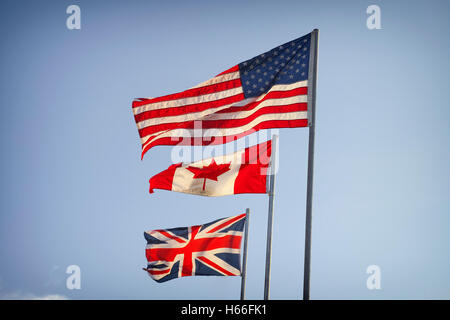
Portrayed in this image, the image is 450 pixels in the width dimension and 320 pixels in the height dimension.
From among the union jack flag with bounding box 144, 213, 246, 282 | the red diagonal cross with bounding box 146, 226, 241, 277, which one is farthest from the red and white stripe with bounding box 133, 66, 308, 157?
the red diagonal cross with bounding box 146, 226, 241, 277

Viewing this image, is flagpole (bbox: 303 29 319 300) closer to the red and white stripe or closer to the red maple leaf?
the red and white stripe

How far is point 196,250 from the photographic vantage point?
→ 18.8 metres

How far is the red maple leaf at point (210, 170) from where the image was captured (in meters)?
16.0

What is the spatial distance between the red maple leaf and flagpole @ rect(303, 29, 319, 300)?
4.34 m

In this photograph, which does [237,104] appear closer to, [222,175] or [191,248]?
[222,175]

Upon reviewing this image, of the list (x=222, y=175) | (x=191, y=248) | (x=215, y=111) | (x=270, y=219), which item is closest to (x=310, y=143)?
(x=270, y=219)

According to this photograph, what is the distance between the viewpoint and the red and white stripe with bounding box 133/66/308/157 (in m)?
13.0

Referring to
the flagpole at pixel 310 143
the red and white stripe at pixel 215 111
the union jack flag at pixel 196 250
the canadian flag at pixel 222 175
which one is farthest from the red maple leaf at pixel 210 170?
the flagpole at pixel 310 143

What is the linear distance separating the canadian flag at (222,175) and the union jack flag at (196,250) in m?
2.62

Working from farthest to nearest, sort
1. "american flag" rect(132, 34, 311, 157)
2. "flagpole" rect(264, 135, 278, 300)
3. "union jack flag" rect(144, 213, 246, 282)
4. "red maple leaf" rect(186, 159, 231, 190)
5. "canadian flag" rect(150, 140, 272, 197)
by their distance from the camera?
1. "union jack flag" rect(144, 213, 246, 282)
2. "red maple leaf" rect(186, 159, 231, 190)
3. "canadian flag" rect(150, 140, 272, 197)
4. "american flag" rect(132, 34, 311, 157)
5. "flagpole" rect(264, 135, 278, 300)

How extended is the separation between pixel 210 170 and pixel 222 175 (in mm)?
694

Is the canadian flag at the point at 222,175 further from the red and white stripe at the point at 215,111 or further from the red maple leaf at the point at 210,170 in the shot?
the red and white stripe at the point at 215,111
